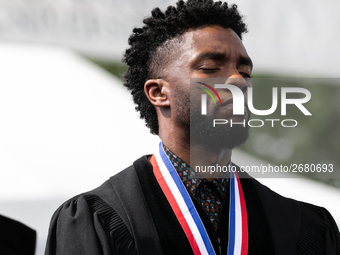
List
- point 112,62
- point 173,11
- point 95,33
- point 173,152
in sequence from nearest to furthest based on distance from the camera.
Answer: point 173,152 → point 173,11 → point 95,33 → point 112,62

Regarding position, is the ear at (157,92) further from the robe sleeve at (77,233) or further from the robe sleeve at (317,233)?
the robe sleeve at (317,233)

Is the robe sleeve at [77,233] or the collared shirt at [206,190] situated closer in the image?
the robe sleeve at [77,233]

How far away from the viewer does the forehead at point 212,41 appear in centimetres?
199

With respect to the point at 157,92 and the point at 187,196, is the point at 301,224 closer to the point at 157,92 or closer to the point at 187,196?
the point at 187,196

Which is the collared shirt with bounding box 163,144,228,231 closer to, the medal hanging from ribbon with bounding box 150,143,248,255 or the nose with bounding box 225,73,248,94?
the medal hanging from ribbon with bounding box 150,143,248,255

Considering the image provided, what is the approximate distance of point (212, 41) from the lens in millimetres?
2008

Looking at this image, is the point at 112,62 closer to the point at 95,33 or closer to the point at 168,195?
the point at 95,33

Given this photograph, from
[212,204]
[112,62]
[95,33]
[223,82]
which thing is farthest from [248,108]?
[112,62]

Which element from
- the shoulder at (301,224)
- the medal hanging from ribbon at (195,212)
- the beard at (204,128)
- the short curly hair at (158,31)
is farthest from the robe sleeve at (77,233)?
the shoulder at (301,224)

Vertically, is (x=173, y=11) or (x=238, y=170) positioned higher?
(x=173, y=11)

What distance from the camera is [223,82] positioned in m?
1.92

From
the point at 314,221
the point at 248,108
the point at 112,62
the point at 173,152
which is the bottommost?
the point at 314,221

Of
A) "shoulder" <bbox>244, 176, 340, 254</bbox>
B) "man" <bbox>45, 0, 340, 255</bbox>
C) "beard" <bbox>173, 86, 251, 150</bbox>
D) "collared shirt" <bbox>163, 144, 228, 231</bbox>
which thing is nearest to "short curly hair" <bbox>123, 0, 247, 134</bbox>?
"man" <bbox>45, 0, 340, 255</bbox>

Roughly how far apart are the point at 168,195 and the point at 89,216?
374 millimetres
